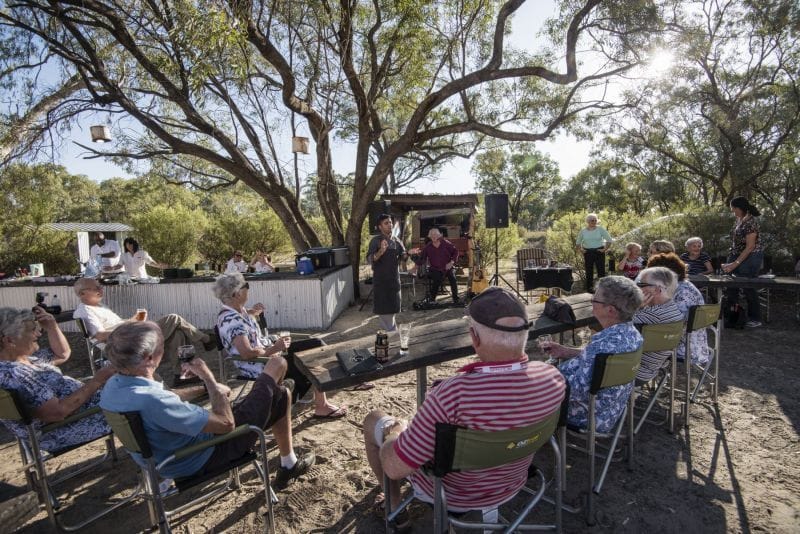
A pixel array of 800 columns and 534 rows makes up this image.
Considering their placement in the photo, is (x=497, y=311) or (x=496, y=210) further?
(x=496, y=210)

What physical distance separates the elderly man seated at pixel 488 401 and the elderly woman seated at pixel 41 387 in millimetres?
1752

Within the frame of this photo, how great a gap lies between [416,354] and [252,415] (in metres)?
0.96

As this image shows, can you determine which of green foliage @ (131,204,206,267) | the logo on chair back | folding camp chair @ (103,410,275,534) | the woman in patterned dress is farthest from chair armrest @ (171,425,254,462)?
green foliage @ (131,204,206,267)

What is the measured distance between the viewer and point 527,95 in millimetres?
9648

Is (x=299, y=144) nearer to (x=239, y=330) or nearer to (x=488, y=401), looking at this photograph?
(x=239, y=330)

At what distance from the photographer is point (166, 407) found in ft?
5.55

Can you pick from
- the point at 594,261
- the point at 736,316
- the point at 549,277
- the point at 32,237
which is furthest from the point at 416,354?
the point at 32,237

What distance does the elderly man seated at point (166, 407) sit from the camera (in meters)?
1.69

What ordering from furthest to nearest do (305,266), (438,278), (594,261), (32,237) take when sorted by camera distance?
(32,237), (594,261), (438,278), (305,266)

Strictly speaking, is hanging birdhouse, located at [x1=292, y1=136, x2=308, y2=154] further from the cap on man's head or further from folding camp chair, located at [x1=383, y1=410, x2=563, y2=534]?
folding camp chair, located at [x1=383, y1=410, x2=563, y2=534]

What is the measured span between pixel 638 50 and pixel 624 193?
2433 centimetres

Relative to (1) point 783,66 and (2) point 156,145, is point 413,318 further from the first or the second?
(1) point 783,66

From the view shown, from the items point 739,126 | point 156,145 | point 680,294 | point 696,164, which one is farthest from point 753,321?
point 156,145

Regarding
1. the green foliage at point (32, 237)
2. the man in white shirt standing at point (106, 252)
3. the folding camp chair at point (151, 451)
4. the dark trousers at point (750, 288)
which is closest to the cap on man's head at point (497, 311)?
the folding camp chair at point (151, 451)
